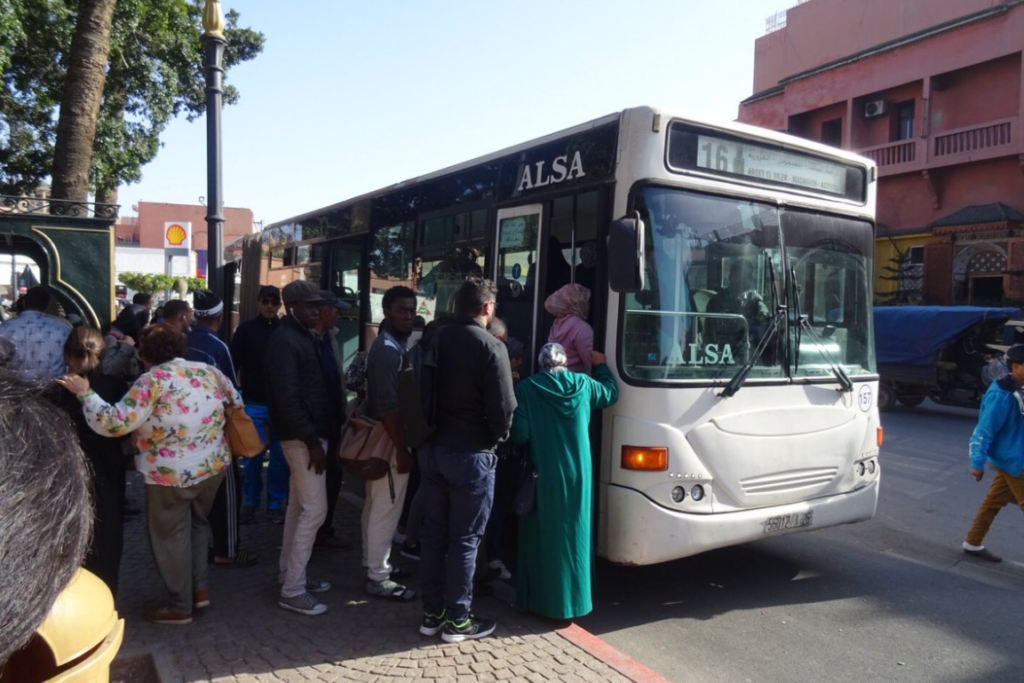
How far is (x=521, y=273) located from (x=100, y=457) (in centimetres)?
288

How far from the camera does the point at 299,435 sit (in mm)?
4566

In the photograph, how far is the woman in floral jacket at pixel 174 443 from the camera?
416 cm

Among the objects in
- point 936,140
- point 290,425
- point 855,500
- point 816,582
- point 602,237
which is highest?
point 936,140

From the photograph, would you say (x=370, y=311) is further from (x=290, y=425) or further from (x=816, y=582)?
(x=816, y=582)

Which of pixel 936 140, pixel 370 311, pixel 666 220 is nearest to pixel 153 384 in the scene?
pixel 666 220

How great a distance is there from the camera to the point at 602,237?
4.88 meters

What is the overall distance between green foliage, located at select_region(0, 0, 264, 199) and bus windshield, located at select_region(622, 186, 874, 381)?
1219 cm

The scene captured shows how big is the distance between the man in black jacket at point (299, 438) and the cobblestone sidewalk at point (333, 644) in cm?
20

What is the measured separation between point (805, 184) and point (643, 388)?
1916 millimetres

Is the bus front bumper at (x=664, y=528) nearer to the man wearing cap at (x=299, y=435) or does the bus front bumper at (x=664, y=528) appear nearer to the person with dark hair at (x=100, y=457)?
the man wearing cap at (x=299, y=435)

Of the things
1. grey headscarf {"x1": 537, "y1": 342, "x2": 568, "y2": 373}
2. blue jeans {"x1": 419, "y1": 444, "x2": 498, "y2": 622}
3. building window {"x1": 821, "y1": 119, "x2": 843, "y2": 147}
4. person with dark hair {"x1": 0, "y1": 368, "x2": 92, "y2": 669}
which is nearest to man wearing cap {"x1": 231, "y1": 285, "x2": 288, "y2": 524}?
blue jeans {"x1": 419, "y1": 444, "x2": 498, "y2": 622}

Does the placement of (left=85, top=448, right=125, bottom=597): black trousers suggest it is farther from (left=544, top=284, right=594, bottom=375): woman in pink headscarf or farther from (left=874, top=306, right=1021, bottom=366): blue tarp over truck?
(left=874, top=306, right=1021, bottom=366): blue tarp over truck

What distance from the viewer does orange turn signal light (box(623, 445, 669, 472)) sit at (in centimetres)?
462

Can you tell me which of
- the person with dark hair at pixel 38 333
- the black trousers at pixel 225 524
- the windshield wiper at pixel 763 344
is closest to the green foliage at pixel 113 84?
the person with dark hair at pixel 38 333
